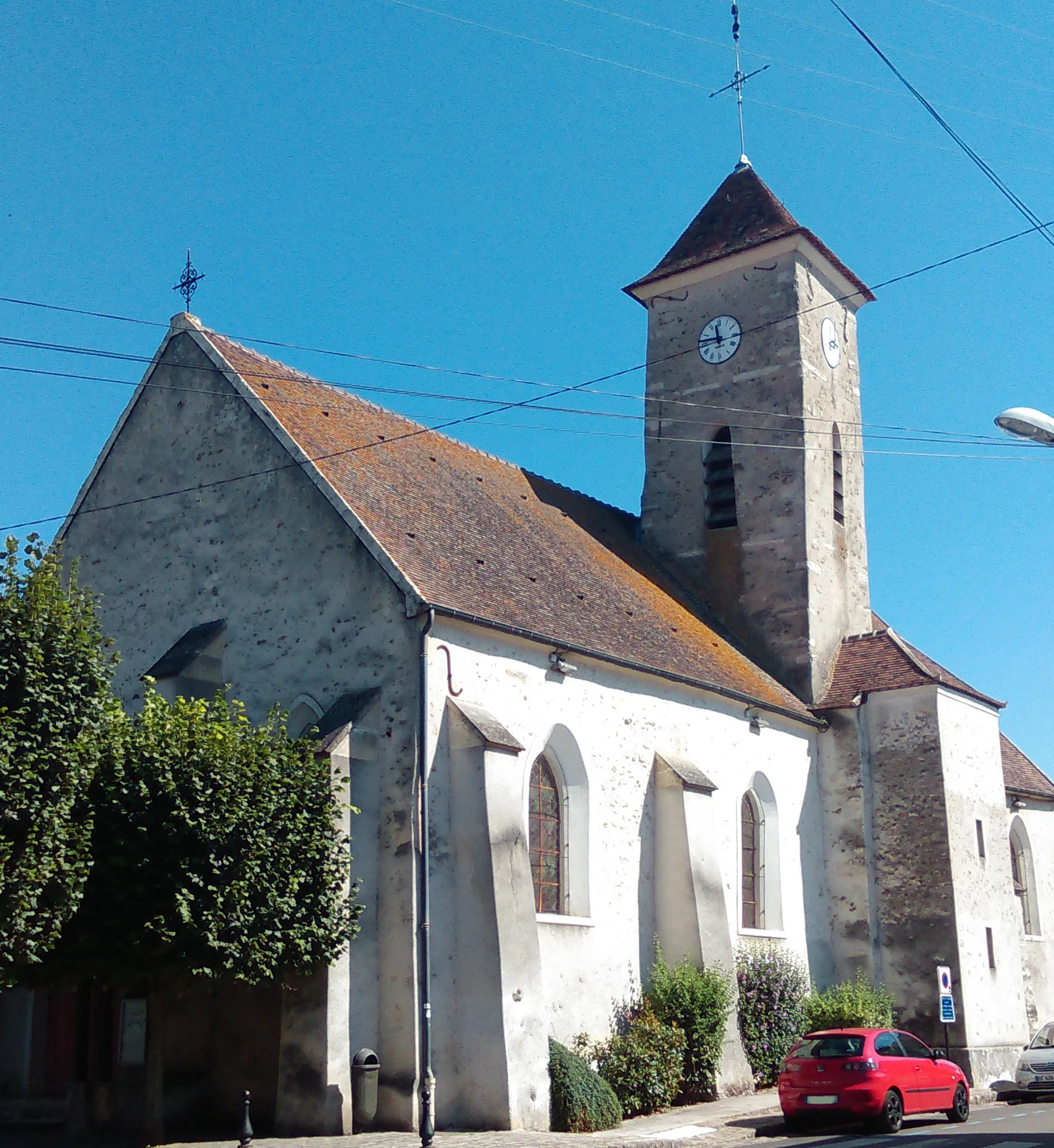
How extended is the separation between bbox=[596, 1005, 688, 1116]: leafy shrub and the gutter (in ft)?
16.9

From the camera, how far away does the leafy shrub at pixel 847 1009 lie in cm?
2164

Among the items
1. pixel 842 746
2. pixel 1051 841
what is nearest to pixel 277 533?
pixel 842 746

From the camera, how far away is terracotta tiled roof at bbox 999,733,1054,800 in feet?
97.9

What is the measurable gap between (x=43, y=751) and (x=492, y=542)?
978 centimetres

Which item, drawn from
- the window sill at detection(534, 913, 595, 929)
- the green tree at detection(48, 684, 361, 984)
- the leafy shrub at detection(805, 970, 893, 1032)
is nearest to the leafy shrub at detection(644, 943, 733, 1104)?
the window sill at detection(534, 913, 595, 929)

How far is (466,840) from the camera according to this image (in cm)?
1689

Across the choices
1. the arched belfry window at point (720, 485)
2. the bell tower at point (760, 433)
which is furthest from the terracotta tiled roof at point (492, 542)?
the arched belfry window at point (720, 485)

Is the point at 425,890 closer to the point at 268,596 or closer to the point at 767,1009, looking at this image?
the point at 268,596

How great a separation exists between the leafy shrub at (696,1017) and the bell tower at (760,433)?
832 centimetres

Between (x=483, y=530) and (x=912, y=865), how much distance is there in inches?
411

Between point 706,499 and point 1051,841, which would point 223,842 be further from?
point 1051,841

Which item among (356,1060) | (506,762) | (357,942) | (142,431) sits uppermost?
(142,431)

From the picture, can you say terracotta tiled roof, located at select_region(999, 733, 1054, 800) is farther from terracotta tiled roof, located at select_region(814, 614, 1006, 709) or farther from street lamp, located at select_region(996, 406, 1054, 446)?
street lamp, located at select_region(996, 406, 1054, 446)

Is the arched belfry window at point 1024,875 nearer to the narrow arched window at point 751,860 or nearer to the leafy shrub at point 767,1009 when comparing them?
the narrow arched window at point 751,860
